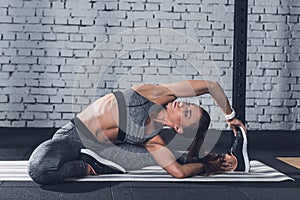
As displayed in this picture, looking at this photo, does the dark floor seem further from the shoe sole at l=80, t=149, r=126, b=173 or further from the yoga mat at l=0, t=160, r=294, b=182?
the shoe sole at l=80, t=149, r=126, b=173

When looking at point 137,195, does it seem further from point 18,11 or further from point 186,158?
point 18,11

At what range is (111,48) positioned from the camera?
245 inches

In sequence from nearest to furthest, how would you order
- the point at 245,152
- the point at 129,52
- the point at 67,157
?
the point at 67,157 < the point at 245,152 < the point at 129,52

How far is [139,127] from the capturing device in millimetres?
3824

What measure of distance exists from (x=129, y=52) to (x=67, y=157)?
2.68 metres

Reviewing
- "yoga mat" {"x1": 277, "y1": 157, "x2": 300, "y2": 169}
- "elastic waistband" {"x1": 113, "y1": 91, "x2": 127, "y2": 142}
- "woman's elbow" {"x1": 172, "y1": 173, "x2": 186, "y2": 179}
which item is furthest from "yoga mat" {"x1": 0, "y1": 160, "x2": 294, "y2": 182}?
"yoga mat" {"x1": 277, "y1": 157, "x2": 300, "y2": 169}

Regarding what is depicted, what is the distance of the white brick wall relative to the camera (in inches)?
243

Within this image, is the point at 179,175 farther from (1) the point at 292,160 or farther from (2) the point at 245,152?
(1) the point at 292,160

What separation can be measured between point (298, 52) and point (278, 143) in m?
1.16

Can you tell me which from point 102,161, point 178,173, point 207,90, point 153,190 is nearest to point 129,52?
point 207,90

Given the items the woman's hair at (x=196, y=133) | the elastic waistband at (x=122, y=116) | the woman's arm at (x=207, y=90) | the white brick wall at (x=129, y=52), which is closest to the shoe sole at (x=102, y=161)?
the elastic waistband at (x=122, y=116)

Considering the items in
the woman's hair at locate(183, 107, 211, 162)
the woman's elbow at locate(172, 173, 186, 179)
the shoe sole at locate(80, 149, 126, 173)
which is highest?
the woman's hair at locate(183, 107, 211, 162)

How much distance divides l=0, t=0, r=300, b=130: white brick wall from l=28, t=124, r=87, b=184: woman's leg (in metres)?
2.35

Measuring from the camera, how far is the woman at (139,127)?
3801mm
